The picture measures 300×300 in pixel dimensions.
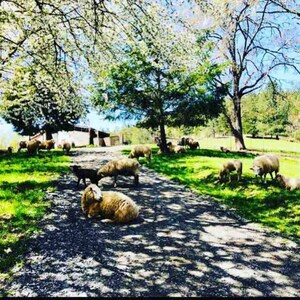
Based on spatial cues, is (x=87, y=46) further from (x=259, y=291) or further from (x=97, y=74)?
(x=259, y=291)

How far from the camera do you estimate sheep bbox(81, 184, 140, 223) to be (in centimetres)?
1013

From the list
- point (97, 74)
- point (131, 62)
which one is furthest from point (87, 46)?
point (131, 62)

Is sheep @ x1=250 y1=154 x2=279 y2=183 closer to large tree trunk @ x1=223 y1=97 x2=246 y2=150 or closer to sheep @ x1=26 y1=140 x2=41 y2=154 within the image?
large tree trunk @ x1=223 y1=97 x2=246 y2=150

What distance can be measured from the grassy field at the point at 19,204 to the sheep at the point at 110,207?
162cm

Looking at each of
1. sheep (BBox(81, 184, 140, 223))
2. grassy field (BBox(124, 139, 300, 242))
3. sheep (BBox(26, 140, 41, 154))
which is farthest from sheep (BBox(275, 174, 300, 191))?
sheep (BBox(26, 140, 41, 154))

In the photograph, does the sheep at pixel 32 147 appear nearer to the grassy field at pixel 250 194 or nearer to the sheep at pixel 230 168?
the grassy field at pixel 250 194

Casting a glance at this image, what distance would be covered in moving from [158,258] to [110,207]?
2.98 m

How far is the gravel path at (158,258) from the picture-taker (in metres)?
6.37

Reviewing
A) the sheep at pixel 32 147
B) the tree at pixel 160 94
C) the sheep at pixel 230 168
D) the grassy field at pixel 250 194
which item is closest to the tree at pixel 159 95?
the tree at pixel 160 94

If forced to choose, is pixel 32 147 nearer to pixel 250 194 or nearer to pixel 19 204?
pixel 19 204

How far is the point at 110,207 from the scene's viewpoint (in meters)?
10.3

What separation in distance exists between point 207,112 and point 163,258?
951 inches

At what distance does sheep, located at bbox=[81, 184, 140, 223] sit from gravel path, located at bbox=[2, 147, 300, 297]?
0.89 ft

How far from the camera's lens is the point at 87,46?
37.7ft
